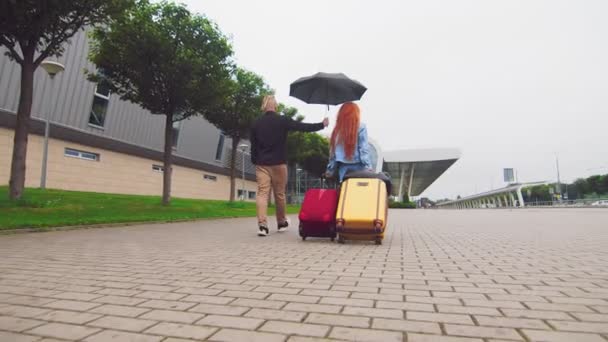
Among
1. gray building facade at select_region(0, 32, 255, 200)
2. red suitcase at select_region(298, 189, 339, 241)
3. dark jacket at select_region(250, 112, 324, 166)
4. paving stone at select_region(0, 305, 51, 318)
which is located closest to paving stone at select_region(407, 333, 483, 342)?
paving stone at select_region(0, 305, 51, 318)

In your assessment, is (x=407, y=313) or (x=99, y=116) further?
(x=99, y=116)

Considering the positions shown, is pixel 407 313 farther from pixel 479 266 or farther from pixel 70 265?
pixel 70 265

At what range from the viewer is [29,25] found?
958 centimetres

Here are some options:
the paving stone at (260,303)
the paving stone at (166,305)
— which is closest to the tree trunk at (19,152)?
the paving stone at (166,305)

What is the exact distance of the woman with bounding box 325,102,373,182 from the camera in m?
6.11

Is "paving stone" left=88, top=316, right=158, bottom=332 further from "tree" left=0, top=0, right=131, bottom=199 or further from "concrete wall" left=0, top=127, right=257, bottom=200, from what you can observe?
"concrete wall" left=0, top=127, right=257, bottom=200

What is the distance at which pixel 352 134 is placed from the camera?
19.9 feet

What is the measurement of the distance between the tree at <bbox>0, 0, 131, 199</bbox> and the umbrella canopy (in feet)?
23.0

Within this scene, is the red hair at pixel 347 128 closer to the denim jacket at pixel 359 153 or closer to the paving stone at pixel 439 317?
the denim jacket at pixel 359 153

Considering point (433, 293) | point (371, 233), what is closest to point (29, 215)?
point (371, 233)

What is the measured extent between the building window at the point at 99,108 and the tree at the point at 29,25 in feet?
49.3

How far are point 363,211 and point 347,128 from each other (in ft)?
4.98

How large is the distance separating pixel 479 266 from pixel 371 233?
1828 mm

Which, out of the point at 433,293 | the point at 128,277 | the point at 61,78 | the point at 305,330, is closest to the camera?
the point at 305,330
